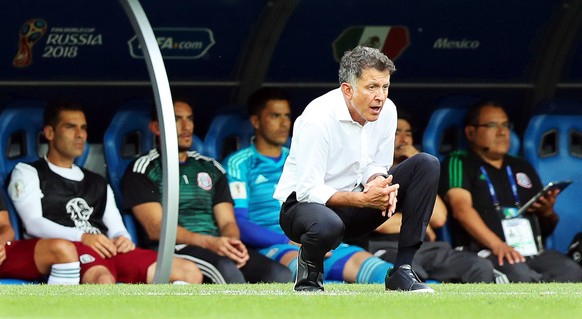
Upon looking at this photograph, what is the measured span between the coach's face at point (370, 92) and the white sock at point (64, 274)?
3337mm

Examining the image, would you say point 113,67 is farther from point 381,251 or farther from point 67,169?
point 381,251

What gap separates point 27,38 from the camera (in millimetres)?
11938

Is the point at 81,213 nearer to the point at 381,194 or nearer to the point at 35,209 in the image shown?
the point at 35,209

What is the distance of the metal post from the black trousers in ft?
7.48

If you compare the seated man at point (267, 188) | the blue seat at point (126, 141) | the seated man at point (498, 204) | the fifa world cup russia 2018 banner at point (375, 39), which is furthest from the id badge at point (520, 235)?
the blue seat at point (126, 141)

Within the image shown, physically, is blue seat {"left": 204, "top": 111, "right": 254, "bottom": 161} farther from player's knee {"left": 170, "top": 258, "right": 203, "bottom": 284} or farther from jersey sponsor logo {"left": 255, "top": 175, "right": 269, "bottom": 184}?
player's knee {"left": 170, "top": 258, "right": 203, "bottom": 284}

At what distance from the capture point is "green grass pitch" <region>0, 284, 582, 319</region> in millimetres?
6730

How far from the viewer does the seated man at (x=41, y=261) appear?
10.6m

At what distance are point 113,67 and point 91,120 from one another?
1.51 feet

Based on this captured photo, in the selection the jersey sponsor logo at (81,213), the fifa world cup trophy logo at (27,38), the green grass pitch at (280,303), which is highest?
the fifa world cup trophy logo at (27,38)

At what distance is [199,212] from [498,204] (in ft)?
7.77

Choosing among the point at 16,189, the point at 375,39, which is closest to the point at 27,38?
the point at 16,189

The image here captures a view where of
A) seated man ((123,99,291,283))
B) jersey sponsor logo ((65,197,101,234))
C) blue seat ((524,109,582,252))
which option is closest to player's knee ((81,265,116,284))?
jersey sponsor logo ((65,197,101,234))

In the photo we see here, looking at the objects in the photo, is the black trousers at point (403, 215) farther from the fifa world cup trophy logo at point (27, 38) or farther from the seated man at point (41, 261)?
the fifa world cup trophy logo at point (27, 38)
